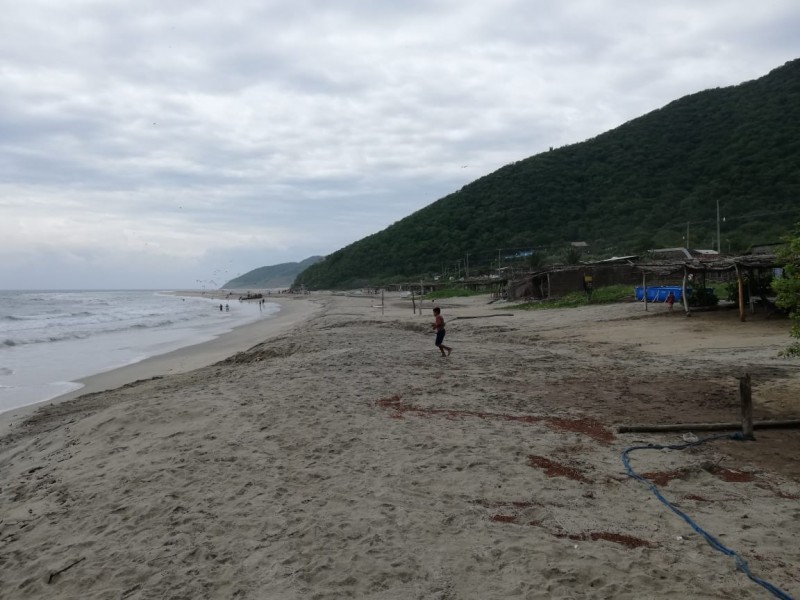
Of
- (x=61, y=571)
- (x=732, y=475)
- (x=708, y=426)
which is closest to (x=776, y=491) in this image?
(x=732, y=475)

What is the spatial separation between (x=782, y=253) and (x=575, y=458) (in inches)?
148

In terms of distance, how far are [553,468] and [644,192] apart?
5826 cm

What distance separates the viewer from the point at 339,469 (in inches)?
216

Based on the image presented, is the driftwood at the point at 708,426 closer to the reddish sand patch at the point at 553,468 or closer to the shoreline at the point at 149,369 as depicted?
the reddish sand patch at the point at 553,468

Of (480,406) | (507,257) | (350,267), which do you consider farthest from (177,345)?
(350,267)

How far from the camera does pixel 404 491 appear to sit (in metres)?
4.91

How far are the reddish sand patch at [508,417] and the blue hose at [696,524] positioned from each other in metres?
0.59

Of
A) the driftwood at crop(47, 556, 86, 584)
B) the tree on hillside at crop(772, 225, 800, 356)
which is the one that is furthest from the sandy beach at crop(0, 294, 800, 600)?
the tree on hillside at crop(772, 225, 800, 356)

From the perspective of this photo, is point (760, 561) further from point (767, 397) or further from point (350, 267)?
point (350, 267)

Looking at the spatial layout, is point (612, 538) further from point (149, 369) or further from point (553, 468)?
point (149, 369)

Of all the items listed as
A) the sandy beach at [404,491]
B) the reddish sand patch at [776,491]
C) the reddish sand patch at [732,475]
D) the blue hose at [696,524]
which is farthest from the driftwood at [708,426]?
the reddish sand patch at [776,491]

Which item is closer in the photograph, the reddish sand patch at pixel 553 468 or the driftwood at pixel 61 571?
the driftwood at pixel 61 571

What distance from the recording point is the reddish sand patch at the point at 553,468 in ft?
16.9

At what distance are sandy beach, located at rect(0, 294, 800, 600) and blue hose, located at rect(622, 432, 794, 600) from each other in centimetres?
5
